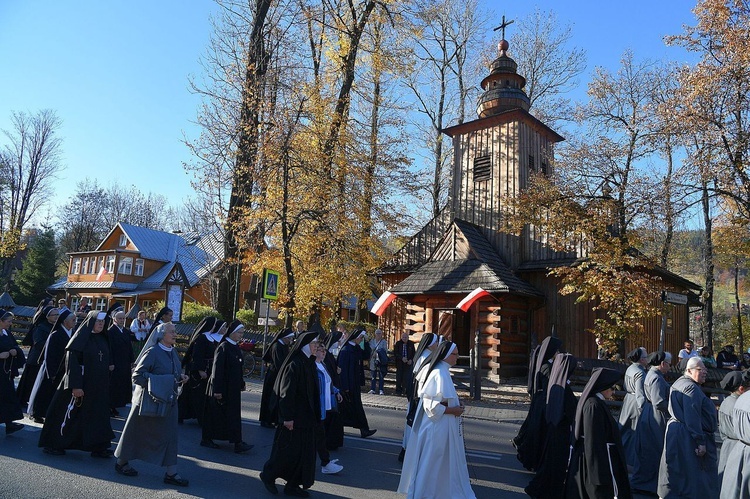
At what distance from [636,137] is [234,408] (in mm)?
14835

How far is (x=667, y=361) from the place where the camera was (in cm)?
793

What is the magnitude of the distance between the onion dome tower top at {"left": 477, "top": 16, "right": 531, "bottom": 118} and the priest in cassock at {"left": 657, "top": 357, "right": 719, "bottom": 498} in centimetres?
1795

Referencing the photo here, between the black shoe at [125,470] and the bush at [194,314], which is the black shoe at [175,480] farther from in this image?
the bush at [194,314]

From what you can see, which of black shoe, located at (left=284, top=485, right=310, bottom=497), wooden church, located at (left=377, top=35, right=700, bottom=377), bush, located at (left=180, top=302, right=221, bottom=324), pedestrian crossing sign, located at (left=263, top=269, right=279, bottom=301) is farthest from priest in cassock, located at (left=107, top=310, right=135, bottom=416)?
bush, located at (left=180, top=302, right=221, bottom=324)

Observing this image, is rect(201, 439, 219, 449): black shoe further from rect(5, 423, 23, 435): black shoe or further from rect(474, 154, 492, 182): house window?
rect(474, 154, 492, 182): house window

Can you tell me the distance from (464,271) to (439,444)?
44.1 feet

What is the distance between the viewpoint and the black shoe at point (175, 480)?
646 centimetres

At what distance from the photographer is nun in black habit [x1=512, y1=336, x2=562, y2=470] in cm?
780

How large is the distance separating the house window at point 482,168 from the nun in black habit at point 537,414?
1463cm

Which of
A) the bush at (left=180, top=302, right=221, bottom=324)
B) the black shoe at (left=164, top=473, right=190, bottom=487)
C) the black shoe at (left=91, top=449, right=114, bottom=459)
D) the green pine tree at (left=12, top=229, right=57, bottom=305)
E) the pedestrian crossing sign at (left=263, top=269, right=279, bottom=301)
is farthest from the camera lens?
the green pine tree at (left=12, top=229, right=57, bottom=305)

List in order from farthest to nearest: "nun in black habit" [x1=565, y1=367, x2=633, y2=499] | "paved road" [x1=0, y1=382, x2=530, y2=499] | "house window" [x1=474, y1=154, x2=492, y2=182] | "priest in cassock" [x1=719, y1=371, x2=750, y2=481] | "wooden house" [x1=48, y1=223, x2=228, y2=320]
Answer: "wooden house" [x1=48, y1=223, x2=228, y2=320]
"house window" [x1=474, y1=154, x2=492, y2=182]
"paved road" [x1=0, y1=382, x2=530, y2=499]
"priest in cassock" [x1=719, y1=371, x2=750, y2=481]
"nun in black habit" [x1=565, y1=367, x2=633, y2=499]

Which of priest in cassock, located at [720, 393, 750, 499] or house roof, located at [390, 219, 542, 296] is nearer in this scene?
priest in cassock, located at [720, 393, 750, 499]

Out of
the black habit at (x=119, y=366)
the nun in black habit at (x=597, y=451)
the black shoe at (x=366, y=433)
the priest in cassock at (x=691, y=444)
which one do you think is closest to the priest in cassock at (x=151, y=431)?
the black habit at (x=119, y=366)

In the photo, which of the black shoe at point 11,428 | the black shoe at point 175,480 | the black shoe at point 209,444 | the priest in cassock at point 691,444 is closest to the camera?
the priest in cassock at point 691,444
